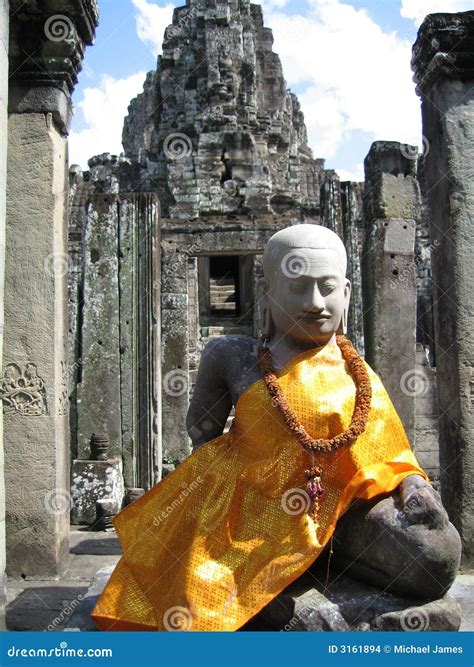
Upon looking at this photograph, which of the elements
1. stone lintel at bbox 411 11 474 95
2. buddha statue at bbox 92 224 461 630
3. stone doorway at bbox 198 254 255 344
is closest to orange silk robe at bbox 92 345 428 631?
buddha statue at bbox 92 224 461 630

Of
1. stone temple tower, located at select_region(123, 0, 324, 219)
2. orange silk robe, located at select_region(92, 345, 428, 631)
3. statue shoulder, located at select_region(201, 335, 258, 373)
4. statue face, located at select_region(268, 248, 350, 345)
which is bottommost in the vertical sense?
orange silk robe, located at select_region(92, 345, 428, 631)

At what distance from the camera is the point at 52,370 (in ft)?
14.5

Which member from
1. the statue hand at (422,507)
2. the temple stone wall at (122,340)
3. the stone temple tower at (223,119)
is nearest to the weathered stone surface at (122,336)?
the temple stone wall at (122,340)

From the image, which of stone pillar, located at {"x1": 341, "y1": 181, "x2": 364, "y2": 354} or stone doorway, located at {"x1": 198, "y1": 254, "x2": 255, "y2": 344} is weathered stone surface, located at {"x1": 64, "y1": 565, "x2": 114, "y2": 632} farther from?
stone doorway, located at {"x1": 198, "y1": 254, "x2": 255, "y2": 344}

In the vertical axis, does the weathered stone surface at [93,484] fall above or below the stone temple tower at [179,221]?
below

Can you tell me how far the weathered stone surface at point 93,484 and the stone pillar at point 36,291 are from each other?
268 cm

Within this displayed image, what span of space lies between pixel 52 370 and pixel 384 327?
3.20 meters

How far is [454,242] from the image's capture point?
460 cm

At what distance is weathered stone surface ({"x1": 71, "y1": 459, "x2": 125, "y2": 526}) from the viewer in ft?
23.7

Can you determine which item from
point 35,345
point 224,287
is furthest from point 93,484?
point 224,287

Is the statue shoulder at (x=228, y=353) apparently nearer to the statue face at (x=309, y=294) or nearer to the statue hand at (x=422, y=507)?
the statue face at (x=309, y=294)

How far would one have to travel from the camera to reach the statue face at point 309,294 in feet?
10.0

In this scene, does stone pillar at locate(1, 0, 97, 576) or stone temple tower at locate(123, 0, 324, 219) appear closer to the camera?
stone pillar at locate(1, 0, 97, 576)

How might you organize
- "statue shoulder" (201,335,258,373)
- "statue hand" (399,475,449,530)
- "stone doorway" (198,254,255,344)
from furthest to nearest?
"stone doorway" (198,254,255,344) < "statue shoulder" (201,335,258,373) < "statue hand" (399,475,449,530)
